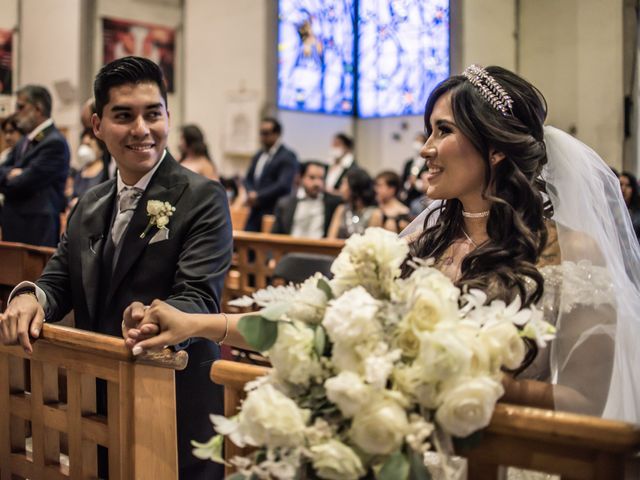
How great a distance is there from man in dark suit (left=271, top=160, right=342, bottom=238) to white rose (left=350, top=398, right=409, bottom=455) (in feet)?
20.2

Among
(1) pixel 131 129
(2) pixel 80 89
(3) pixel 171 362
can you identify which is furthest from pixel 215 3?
(3) pixel 171 362

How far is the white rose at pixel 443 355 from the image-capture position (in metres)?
1.34

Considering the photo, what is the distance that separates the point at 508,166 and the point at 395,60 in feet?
31.1

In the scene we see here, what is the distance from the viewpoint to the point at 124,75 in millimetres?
2684

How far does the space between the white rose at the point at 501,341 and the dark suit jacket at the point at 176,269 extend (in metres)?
1.26

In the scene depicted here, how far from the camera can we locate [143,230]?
2623mm

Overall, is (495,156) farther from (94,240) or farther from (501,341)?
(94,240)

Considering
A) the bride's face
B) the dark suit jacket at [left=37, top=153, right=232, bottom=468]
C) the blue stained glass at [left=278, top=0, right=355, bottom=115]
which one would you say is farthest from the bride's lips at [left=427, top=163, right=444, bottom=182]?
the blue stained glass at [left=278, top=0, right=355, bottom=115]

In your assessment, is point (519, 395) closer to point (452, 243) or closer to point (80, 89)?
point (452, 243)

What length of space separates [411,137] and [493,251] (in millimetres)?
12851

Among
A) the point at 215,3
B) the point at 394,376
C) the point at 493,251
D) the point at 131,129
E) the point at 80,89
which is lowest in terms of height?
the point at 394,376

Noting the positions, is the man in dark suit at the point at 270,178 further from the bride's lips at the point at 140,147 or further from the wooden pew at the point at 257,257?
the bride's lips at the point at 140,147

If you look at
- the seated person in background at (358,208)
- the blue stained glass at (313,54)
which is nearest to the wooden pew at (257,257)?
the seated person in background at (358,208)

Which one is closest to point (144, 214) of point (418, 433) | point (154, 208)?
point (154, 208)
